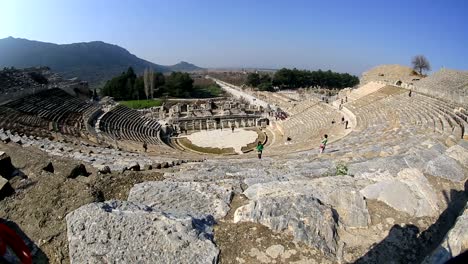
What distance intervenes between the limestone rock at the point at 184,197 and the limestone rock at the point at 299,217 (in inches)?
19.1

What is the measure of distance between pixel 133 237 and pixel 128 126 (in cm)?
2865

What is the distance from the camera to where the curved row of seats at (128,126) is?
2614cm

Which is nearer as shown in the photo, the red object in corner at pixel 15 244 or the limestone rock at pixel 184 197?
the red object in corner at pixel 15 244

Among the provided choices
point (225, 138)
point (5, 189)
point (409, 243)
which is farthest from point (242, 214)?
point (225, 138)

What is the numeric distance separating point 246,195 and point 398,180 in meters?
2.90

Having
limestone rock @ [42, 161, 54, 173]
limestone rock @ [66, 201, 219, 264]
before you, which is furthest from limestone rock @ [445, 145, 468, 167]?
limestone rock @ [42, 161, 54, 173]

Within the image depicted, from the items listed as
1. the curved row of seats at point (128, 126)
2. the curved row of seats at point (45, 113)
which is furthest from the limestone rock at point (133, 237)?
the curved row of seats at point (128, 126)

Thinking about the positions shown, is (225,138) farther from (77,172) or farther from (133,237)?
(133,237)

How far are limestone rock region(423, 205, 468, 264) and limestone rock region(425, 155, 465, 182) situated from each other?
2664mm

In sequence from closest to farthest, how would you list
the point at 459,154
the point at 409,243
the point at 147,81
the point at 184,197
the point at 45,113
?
the point at 409,243
the point at 184,197
the point at 459,154
the point at 45,113
the point at 147,81

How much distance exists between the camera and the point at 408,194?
495 cm

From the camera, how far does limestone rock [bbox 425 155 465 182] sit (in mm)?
5805

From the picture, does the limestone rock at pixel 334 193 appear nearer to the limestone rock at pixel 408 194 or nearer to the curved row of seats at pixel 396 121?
the limestone rock at pixel 408 194

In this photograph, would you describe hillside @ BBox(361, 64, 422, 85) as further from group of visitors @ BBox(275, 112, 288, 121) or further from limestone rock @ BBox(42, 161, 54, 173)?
limestone rock @ BBox(42, 161, 54, 173)
